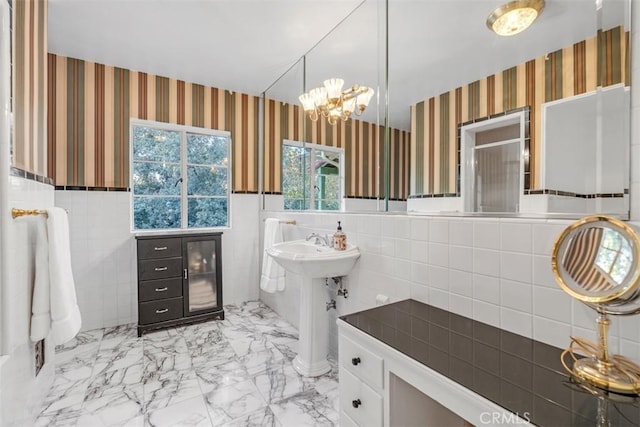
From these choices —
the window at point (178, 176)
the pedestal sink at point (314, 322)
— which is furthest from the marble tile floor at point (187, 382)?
the window at point (178, 176)

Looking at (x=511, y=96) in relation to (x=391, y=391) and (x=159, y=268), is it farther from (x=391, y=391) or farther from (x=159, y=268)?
(x=159, y=268)

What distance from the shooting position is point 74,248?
277 cm

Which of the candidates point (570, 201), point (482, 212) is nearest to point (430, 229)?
point (482, 212)

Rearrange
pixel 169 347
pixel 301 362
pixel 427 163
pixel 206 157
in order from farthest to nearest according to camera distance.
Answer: pixel 206 157, pixel 169 347, pixel 301 362, pixel 427 163

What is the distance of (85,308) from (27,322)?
65.2 inches

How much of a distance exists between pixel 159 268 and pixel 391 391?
2519mm

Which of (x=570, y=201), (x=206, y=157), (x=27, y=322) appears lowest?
(x=27, y=322)

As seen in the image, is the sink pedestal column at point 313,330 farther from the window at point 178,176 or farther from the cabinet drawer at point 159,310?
the window at point 178,176

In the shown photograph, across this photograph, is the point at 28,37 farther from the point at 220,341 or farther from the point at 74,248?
the point at 220,341

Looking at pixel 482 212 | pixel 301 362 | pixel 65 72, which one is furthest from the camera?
pixel 65 72

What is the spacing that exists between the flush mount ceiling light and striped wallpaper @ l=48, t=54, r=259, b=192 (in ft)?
9.79

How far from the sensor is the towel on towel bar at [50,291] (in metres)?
1.46

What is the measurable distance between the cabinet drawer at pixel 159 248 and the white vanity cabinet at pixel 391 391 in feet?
7.17

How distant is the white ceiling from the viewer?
4.35 feet
